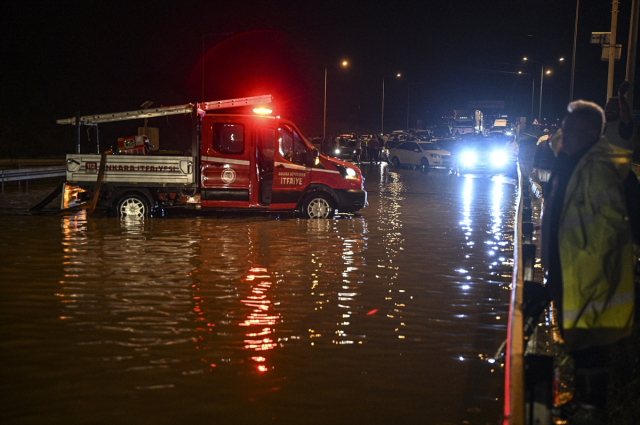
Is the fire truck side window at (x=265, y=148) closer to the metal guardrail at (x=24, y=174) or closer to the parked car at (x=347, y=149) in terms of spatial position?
the metal guardrail at (x=24, y=174)

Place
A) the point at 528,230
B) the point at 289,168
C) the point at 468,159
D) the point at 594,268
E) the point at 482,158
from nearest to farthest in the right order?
the point at 594,268 → the point at 528,230 → the point at 289,168 → the point at 482,158 → the point at 468,159

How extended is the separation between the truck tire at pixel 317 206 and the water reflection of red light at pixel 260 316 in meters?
6.58

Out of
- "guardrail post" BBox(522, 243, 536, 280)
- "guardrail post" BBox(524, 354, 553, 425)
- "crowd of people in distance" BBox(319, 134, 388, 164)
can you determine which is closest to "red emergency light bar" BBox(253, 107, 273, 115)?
"guardrail post" BBox(522, 243, 536, 280)

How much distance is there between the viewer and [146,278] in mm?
10031

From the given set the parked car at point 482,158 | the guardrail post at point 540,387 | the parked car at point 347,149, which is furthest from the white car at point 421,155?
the guardrail post at point 540,387

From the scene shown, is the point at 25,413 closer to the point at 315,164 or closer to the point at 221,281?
the point at 221,281

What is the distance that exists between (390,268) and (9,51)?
6347 centimetres

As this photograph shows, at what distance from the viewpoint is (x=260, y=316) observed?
316 inches

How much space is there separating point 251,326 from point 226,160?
926cm

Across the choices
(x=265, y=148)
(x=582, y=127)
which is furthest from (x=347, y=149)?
(x=582, y=127)

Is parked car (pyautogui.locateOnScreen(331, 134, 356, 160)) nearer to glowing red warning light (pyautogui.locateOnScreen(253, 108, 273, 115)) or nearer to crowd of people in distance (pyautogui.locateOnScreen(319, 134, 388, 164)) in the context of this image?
crowd of people in distance (pyautogui.locateOnScreen(319, 134, 388, 164))

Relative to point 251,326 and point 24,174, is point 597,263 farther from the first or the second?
point 24,174

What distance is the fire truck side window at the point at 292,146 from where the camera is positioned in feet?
54.9

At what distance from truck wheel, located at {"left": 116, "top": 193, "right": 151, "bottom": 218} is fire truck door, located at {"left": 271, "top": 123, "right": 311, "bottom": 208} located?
2.78 metres
